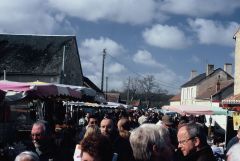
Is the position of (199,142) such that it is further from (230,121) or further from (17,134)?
(230,121)

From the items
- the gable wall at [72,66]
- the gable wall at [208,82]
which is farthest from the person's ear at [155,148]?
the gable wall at [208,82]

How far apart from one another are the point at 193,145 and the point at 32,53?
46.6 meters

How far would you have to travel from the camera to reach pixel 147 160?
3.67 meters

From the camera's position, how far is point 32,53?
50688 millimetres

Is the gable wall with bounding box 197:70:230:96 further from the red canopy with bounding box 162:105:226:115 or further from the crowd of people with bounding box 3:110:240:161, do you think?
the crowd of people with bounding box 3:110:240:161

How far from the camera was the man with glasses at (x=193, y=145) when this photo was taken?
5.32 meters

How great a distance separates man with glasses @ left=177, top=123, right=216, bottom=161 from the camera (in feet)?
17.5

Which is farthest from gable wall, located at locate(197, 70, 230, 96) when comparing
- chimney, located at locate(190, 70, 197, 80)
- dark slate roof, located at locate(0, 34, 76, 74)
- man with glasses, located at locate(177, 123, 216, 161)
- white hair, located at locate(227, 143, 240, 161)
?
white hair, located at locate(227, 143, 240, 161)

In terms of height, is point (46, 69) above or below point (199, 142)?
above

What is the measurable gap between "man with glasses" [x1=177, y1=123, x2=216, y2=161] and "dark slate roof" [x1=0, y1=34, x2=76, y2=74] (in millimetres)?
44407

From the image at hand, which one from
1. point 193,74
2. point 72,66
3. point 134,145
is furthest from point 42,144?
point 193,74

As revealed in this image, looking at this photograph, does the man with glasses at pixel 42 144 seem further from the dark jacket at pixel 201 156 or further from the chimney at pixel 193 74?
the chimney at pixel 193 74

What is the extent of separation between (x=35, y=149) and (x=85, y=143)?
3230 mm

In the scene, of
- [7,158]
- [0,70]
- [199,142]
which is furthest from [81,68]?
[199,142]
